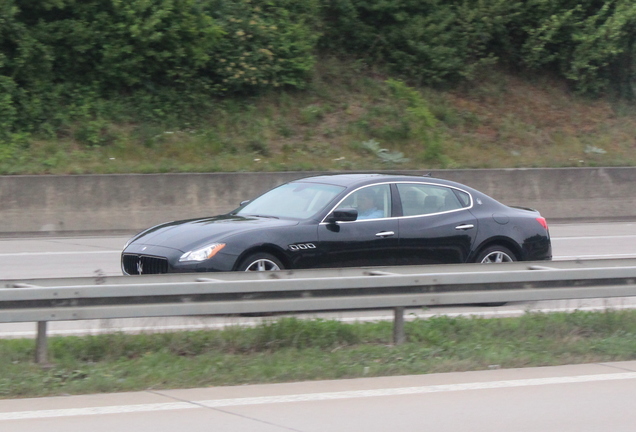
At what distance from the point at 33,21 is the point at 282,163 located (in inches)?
302

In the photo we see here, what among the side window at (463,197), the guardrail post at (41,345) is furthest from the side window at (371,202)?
the guardrail post at (41,345)

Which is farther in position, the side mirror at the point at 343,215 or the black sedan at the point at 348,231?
the side mirror at the point at 343,215

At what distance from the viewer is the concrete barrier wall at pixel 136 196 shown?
18.1 metres

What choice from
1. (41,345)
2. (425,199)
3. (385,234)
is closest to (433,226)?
(425,199)

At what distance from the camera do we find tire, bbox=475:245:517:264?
10625mm

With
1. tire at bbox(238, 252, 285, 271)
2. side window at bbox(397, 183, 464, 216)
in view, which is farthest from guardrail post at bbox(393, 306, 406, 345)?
side window at bbox(397, 183, 464, 216)

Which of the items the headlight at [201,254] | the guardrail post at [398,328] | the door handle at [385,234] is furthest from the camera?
the door handle at [385,234]

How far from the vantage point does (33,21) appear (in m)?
23.4

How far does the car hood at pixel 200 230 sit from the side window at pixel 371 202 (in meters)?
0.83

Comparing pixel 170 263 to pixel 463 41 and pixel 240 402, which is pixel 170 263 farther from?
pixel 463 41

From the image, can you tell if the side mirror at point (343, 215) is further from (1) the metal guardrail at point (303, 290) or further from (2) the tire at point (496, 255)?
(2) the tire at point (496, 255)

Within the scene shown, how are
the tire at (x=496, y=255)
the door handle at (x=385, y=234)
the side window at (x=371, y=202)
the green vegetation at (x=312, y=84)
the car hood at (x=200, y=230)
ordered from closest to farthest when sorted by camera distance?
the car hood at (x=200, y=230)
the door handle at (x=385, y=234)
the side window at (x=371, y=202)
the tire at (x=496, y=255)
the green vegetation at (x=312, y=84)

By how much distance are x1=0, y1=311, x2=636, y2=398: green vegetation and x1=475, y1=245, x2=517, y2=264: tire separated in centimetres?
189

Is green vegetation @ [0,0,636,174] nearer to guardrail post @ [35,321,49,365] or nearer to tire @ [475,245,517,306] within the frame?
tire @ [475,245,517,306]
